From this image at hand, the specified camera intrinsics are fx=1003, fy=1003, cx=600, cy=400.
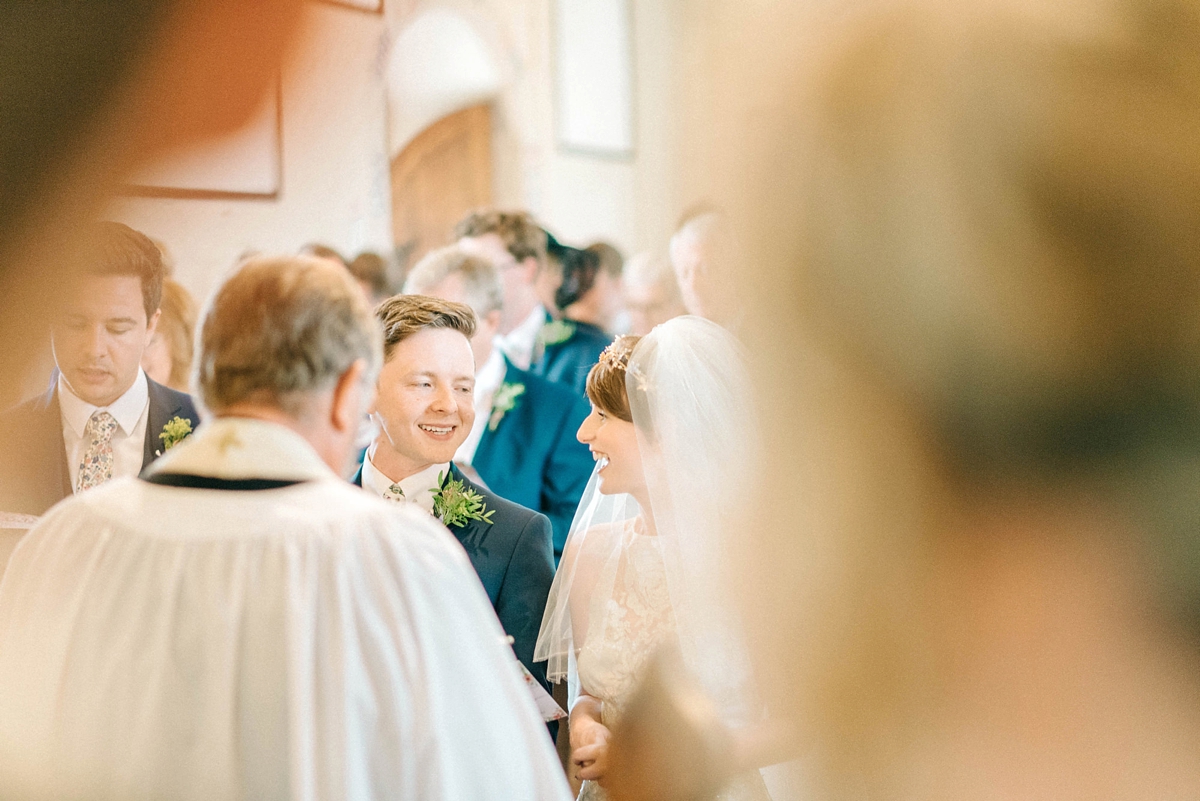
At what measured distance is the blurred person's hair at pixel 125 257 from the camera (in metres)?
2.09

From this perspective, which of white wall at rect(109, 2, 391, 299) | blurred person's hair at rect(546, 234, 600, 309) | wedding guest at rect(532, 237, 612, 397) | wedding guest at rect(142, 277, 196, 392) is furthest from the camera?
blurred person's hair at rect(546, 234, 600, 309)

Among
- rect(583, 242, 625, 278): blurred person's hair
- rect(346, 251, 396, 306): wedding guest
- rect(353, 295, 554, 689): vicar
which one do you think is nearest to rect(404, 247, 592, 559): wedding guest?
rect(353, 295, 554, 689): vicar

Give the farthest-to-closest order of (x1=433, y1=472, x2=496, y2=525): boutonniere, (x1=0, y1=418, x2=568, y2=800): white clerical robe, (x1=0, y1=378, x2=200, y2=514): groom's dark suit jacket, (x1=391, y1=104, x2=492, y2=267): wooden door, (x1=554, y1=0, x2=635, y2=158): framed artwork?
(x1=554, y1=0, x2=635, y2=158): framed artwork
(x1=391, y1=104, x2=492, y2=267): wooden door
(x1=0, y1=378, x2=200, y2=514): groom's dark suit jacket
(x1=433, y1=472, x2=496, y2=525): boutonniere
(x1=0, y1=418, x2=568, y2=800): white clerical robe

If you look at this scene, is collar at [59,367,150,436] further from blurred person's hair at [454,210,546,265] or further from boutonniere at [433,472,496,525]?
blurred person's hair at [454,210,546,265]

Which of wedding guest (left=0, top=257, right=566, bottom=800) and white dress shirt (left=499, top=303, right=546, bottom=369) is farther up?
white dress shirt (left=499, top=303, right=546, bottom=369)

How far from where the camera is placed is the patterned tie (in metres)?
2.21

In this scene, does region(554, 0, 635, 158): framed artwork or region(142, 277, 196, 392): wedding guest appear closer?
region(142, 277, 196, 392): wedding guest

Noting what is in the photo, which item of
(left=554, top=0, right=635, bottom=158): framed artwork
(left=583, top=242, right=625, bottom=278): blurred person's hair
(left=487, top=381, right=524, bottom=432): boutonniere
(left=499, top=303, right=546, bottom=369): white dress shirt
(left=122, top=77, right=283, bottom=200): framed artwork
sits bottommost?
(left=487, top=381, right=524, bottom=432): boutonniere

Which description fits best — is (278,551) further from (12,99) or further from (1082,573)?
(1082,573)

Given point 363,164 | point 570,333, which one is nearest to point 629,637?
→ point 570,333

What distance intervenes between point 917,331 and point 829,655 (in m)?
0.10

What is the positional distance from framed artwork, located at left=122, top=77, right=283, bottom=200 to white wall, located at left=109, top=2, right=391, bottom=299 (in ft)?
0.18

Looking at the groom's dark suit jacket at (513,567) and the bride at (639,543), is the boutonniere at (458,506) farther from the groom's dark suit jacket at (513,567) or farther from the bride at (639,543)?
the bride at (639,543)

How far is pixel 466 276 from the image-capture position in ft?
10.8
